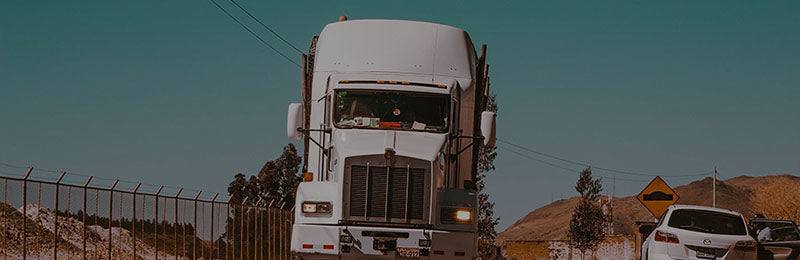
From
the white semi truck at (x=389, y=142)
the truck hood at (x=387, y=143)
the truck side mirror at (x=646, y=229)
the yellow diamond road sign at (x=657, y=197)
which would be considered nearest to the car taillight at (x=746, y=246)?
the truck side mirror at (x=646, y=229)

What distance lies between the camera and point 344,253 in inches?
696

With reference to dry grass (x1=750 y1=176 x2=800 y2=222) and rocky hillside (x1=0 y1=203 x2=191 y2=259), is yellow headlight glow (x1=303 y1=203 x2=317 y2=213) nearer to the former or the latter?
rocky hillside (x1=0 y1=203 x2=191 y2=259)

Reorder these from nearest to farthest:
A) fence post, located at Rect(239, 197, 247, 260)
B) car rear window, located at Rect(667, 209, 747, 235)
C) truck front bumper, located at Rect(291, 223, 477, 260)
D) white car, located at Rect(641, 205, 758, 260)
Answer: truck front bumper, located at Rect(291, 223, 477, 260), white car, located at Rect(641, 205, 758, 260), car rear window, located at Rect(667, 209, 747, 235), fence post, located at Rect(239, 197, 247, 260)

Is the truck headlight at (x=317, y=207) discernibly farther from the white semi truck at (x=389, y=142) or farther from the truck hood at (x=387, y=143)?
the truck hood at (x=387, y=143)

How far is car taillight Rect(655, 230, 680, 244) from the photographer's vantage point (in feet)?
75.8

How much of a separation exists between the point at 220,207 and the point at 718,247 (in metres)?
12.6

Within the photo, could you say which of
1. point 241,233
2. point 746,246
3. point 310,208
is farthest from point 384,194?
point 241,233

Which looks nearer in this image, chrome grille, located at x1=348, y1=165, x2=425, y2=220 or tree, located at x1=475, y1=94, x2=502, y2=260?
chrome grille, located at x1=348, y1=165, x2=425, y2=220

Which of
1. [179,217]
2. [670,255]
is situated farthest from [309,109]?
[670,255]

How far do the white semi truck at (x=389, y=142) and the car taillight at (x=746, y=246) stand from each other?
6.39m

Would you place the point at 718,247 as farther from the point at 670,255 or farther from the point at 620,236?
the point at 620,236

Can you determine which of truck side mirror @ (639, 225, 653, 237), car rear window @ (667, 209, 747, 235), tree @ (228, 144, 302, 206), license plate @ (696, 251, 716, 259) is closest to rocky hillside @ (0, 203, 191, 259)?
truck side mirror @ (639, 225, 653, 237)

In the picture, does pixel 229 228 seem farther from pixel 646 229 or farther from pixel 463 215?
pixel 463 215

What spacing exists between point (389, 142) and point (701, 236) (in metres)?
8.30
